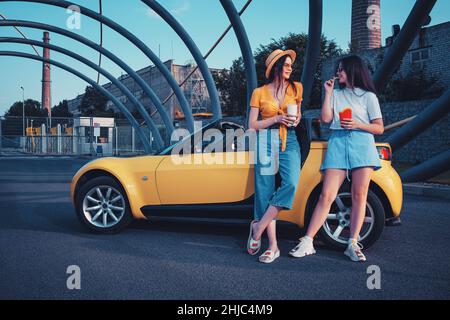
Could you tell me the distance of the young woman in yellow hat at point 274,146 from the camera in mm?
3779

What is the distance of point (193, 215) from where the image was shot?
4672 millimetres

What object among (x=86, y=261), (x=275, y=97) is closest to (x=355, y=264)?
(x=275, y=97)

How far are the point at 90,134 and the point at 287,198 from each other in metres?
27.8

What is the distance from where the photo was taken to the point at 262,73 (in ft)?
121

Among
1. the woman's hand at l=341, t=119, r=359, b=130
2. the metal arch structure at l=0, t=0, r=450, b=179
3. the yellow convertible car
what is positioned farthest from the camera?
the metal arch structure at l=0, t=0, r=450, b=179

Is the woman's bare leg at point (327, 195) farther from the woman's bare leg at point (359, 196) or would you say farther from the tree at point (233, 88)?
the tree at point (233, 88)

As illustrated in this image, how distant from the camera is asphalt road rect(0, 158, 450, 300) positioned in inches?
121

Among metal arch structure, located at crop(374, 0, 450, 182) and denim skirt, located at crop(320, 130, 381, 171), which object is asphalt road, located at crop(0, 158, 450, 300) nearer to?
denim skirt, located at crop(320, 130, 381, 171)

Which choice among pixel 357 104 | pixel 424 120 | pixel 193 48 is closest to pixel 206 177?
pixel 357 104

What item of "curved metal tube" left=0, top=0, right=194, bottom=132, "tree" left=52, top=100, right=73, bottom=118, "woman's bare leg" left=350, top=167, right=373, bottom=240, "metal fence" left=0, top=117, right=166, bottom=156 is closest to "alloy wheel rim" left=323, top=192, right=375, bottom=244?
"woman's bare leg" left=350, top=167, right=373, bottom=240

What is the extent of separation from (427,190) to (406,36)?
350cm

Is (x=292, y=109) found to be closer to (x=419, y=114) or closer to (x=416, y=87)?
(x=419, y=114)

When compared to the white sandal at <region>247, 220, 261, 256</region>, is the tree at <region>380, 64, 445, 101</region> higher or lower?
higher
